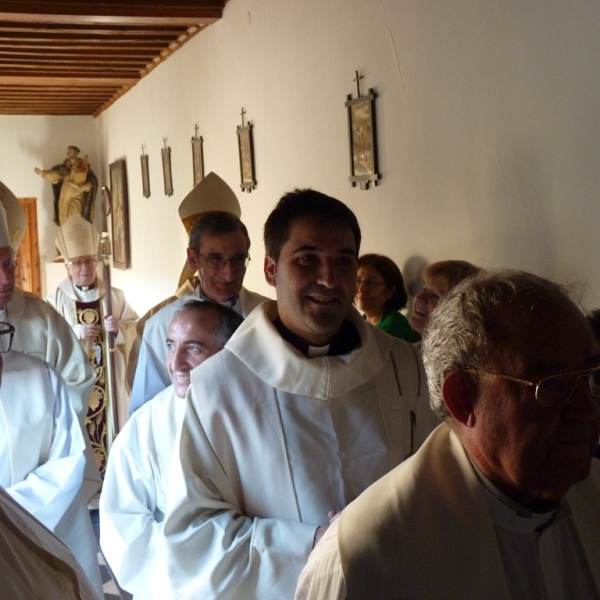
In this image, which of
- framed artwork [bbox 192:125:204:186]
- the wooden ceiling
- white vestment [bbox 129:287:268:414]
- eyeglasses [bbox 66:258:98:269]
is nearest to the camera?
white vestment [bbox 129:287:268:414]

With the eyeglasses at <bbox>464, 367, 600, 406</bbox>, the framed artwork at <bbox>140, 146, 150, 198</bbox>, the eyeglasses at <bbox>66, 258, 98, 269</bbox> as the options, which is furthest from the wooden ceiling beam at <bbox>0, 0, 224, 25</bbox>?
the eyeglasses at <bbox>464, 367, 600, 406</bbox>

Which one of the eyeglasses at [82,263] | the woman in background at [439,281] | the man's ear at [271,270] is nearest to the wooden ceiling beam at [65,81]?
the eyeglasses at [82,263]

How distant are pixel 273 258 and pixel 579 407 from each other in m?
1.21

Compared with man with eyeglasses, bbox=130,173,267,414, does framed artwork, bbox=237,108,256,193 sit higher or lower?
higher

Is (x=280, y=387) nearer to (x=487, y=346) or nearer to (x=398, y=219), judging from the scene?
(x=487, y=346)

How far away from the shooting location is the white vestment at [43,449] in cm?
331

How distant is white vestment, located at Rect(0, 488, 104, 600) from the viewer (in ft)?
4.83

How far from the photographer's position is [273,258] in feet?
7.90

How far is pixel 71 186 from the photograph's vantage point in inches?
546

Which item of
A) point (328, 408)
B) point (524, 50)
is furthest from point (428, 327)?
point (524, 50)

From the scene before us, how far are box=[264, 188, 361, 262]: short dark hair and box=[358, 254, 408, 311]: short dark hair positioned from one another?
1.97 m

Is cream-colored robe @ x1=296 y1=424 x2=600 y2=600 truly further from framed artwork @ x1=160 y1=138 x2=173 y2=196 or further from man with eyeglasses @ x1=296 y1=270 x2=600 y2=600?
framed artwork @ x1=160 y1=138 x2=173 y2=196

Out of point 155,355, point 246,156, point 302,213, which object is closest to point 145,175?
point 246,156

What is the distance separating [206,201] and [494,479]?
4.21 metres
